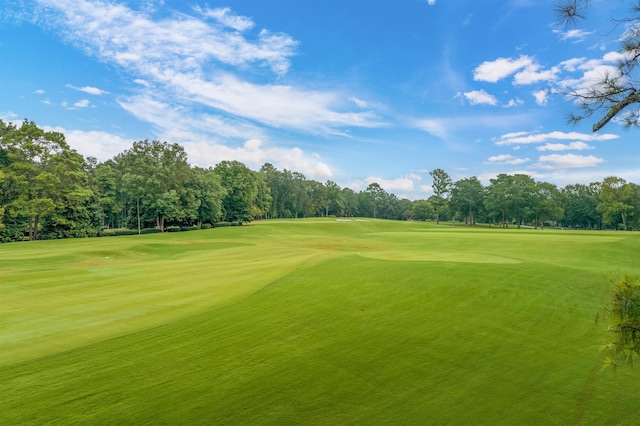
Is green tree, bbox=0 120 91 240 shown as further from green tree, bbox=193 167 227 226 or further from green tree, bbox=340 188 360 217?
green tree, bbox=340 188 360 217

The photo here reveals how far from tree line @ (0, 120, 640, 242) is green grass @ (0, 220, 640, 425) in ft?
116

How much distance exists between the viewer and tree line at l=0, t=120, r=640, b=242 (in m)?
38.6

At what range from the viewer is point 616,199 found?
7406 cm

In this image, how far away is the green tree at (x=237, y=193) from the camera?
2451 inches

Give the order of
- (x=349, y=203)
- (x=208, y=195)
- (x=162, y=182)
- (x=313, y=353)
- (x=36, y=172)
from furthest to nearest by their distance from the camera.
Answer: (x=349, y=203) < (x=208, y=195) < (x=162, y=182) < (x=36, y=172) < (x=313, y=353)

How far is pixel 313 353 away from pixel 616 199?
9417cm

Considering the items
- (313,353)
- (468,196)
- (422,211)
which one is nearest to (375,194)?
(422,211)

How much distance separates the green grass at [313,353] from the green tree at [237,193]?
5029cm

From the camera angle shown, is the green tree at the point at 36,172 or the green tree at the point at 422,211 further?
the green tree at the point at 422,211

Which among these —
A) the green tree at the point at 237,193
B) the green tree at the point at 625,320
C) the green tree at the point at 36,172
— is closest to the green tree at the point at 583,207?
the green tree at the point at 237,193

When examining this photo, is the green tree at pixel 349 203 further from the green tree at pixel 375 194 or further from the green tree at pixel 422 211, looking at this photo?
the green tree at pixel 422 211

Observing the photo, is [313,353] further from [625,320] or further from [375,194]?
[375,194]

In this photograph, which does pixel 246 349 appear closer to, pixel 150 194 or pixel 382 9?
pixel 382 9

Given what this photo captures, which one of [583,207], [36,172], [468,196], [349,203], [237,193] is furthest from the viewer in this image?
[349,203]
